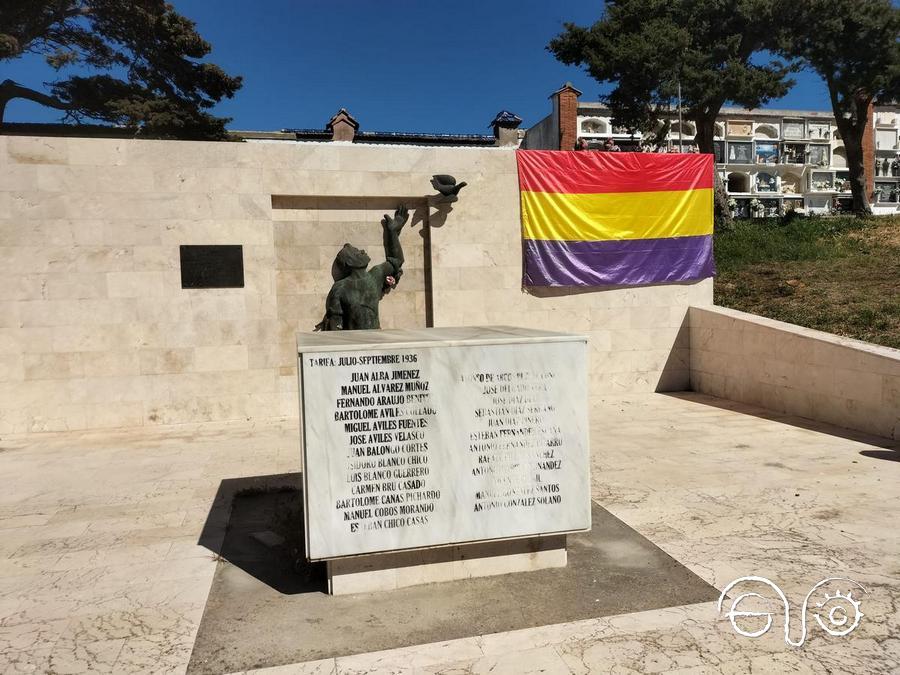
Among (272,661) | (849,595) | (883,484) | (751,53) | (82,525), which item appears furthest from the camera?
(751,53)

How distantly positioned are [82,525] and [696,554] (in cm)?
480

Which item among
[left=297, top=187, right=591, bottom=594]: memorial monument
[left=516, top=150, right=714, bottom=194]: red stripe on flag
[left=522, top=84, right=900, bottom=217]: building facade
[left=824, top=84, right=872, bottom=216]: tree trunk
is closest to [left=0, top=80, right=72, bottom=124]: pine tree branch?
[left=516, top=150, right=714, bottom=194]: red stripe on flag

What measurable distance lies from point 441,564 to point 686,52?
2242cm

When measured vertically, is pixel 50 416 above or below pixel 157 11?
below

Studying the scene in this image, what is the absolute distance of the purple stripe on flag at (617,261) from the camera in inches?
417

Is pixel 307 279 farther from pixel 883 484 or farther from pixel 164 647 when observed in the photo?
pixel 883 484

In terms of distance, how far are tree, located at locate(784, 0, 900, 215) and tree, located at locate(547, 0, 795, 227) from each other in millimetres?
887

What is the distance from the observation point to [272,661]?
317 cm

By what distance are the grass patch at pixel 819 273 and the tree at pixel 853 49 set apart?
26.0 ft

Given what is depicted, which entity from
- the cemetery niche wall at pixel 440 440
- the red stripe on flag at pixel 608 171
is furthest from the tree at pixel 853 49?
the cemetery niche wall at pixel 440 440

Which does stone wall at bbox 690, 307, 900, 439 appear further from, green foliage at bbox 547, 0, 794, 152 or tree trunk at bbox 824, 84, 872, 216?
tree trunk at bbox 824, 84, 872, 216

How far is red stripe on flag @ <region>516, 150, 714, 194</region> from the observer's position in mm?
10492

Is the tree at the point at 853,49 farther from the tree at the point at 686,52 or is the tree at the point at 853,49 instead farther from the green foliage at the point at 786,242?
the green foliage at the point at 786,242

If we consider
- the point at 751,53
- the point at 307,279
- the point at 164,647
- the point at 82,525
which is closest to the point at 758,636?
the point at 164,647
